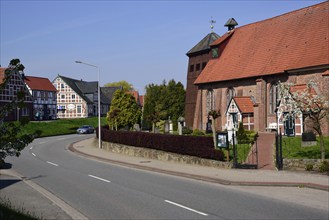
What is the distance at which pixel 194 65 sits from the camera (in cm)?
5803

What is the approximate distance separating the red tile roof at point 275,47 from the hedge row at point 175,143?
15.1 metres

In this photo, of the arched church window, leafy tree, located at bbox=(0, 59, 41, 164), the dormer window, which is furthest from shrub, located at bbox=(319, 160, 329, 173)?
the dormer window

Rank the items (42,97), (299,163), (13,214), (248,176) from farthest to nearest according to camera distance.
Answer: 1. (42,97)
2. (299,163)
3. (248,176)
4. (13,214)

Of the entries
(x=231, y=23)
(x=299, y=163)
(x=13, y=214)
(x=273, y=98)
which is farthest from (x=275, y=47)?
(x=13, y=214)

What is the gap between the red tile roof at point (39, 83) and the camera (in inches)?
3640

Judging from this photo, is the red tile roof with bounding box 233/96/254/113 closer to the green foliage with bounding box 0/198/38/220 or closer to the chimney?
the chimney

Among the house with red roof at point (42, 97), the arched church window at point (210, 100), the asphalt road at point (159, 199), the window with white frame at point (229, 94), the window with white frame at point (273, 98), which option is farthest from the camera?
the house with red roof at point (42, 97)

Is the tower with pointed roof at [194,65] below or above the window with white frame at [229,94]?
above

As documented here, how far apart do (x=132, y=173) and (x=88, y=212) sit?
1037 centimetres

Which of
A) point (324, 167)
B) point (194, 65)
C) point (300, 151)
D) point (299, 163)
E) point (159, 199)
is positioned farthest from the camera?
point (194, 65)

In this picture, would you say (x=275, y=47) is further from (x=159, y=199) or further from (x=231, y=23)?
(x=159, y=199)

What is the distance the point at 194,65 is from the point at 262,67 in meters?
17.5

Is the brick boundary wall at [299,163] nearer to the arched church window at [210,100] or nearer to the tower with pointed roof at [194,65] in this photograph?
the arched church window at [210,100]

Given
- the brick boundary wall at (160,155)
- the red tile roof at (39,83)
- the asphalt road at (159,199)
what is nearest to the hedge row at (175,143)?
the brick boundary wall at (160,155)
